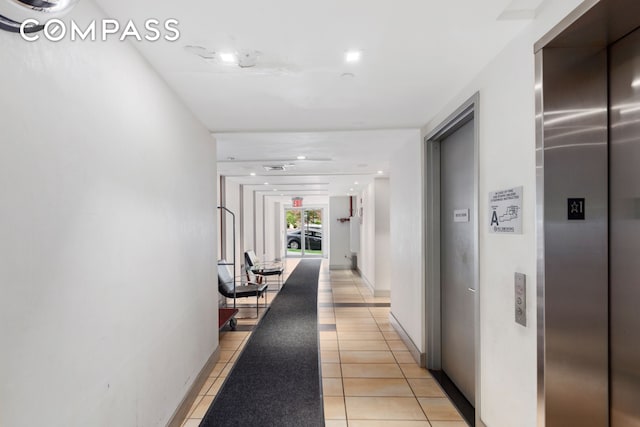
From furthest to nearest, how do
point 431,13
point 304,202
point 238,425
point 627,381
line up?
point 304,202 → point 238,425 → point 431,13 → point 627,381

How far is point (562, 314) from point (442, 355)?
6.72 ft

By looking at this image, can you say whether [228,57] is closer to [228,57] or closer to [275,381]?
[228,57]

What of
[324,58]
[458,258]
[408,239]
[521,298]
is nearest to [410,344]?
[408,239]

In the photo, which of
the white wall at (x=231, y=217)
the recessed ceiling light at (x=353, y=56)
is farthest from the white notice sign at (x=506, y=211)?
the white wall at (x=231, y=217)

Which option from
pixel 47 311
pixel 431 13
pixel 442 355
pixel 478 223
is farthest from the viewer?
pixel 442 355

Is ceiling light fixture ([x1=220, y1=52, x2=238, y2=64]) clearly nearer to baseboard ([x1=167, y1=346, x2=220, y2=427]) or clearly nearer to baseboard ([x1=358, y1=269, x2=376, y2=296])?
baseboard ([x1=167, y1=346, x2=220, y2=427])

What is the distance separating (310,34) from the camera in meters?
1.76

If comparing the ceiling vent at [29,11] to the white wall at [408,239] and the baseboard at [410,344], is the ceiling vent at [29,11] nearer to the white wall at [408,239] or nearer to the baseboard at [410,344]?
the white wall at [408,239]

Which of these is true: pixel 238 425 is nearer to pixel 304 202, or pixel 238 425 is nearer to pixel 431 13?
pixel 431 13

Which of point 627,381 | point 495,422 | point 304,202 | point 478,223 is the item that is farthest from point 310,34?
point 304,202

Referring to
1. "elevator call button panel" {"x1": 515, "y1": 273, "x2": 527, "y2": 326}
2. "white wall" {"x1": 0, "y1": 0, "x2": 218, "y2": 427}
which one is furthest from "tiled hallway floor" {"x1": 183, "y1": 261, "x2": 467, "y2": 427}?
"elevator call button panel" {"x1": 515, "y1": 273, "x2": 527, "y2": 326}

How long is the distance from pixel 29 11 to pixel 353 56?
1515mm

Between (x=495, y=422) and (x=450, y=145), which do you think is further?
(x=450, y=145)

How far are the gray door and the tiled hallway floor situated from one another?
0.32 m
